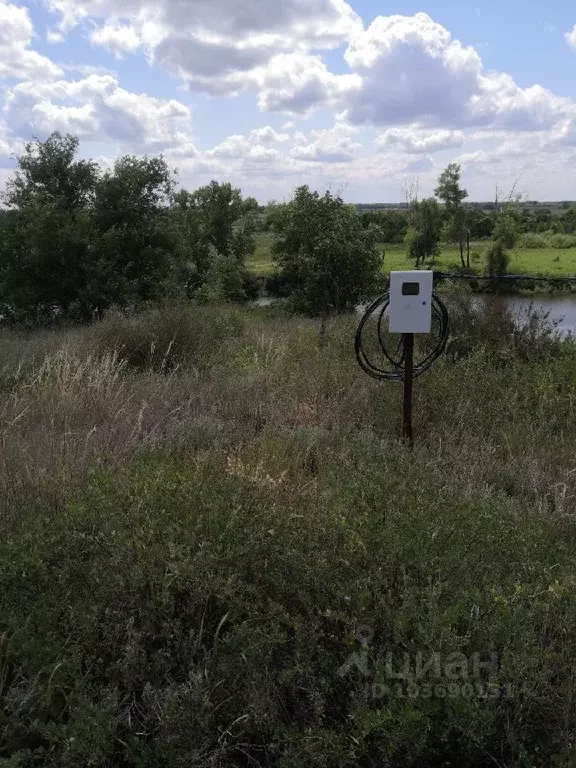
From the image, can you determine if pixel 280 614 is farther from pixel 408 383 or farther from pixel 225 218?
pixel 225 218

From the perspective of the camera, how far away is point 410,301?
157 inches

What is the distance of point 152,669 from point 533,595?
125cm

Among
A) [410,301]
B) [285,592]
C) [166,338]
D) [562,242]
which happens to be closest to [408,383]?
[410,301]

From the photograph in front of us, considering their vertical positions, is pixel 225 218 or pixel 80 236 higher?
pixel 225 218

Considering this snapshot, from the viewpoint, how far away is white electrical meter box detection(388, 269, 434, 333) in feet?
12.9

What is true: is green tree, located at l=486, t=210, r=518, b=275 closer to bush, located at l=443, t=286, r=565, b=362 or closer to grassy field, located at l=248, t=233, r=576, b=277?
grassy field, located at l=248, t=233, r=576, b=277

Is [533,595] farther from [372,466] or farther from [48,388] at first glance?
[48,388]

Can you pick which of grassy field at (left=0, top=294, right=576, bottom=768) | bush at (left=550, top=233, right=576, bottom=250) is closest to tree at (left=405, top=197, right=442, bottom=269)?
bush at (left=550, top=233, right=576, bottom=250)

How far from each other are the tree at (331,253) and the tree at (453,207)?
3447 cm

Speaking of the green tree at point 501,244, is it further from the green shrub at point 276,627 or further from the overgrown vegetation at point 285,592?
the green shrub at point 276,627

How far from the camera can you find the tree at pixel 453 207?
44375 millimetres

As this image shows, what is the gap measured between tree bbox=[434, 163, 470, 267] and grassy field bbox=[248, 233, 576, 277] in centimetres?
144

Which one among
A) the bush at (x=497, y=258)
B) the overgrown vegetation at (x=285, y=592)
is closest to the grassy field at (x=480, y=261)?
the bush at (x=497, y=258)

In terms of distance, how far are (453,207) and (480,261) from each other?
4263 mm
